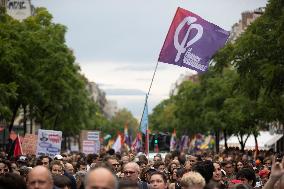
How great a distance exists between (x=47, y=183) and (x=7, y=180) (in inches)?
28.5

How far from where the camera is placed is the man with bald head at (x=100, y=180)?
22.3 feet

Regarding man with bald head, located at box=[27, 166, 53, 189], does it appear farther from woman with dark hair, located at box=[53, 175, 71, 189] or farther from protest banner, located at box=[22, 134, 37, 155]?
protest banner, located at box=[22, 134, 37, 155]

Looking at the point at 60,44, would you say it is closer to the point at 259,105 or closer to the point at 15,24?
the point at 15,24

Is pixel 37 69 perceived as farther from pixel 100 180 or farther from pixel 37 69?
pixel 100 180

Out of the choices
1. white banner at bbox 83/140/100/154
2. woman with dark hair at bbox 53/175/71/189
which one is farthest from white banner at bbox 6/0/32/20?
woman with dark hair at bbox 53/175/71/189

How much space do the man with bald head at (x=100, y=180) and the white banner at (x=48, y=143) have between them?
23483 millimetres

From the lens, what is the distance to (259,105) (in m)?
42.8

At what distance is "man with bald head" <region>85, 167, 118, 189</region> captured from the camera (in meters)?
6.81

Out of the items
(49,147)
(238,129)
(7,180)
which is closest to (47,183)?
(7,180)

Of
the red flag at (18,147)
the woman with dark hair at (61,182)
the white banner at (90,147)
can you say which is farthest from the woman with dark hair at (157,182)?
the white banner at (90,147)

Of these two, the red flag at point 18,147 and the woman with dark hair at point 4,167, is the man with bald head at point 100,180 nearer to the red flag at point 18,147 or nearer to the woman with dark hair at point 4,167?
the woman with dark hair at point 4,167

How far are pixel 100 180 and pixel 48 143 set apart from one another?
79.0 ft

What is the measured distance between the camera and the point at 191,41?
2309 cm

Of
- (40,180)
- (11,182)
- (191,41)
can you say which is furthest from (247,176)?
(191,41)
